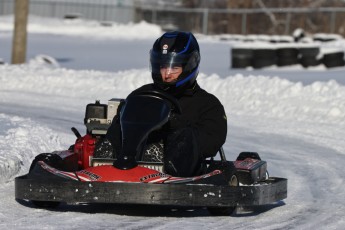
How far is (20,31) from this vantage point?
23.2 metres

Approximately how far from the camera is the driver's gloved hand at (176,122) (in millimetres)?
7262

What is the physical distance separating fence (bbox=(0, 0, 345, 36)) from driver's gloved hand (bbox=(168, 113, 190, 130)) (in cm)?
3239

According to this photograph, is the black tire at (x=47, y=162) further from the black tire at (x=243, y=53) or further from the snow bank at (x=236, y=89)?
the black tire at (x=243, y=53)

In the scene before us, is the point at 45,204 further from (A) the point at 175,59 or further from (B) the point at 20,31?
(B) the point at 20,31

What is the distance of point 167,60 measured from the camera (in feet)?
24.9

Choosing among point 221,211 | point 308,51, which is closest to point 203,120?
point 221,211

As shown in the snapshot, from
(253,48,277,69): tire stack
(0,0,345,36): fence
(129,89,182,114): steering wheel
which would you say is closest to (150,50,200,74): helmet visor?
(129,89,182,114): steering wheel

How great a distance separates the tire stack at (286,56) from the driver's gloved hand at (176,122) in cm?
1732

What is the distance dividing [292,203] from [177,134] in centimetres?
143

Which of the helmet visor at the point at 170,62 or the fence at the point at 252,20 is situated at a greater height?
the helmet visor at the point at 170,62

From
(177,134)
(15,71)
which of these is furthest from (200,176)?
(15,71)

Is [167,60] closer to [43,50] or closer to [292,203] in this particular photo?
[292,203]

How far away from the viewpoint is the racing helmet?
7.60 m

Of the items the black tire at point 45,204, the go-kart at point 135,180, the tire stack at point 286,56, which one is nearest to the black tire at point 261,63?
the tire stack at point 286,56
